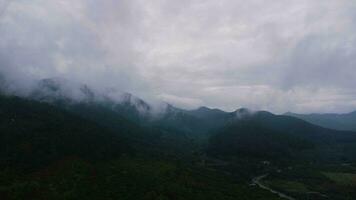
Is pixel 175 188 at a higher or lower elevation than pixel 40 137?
lower

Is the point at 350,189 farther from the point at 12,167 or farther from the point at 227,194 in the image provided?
the point at 12,167

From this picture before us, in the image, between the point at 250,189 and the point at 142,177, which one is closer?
the point at 142,177

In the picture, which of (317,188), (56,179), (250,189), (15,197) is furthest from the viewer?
(317,188)

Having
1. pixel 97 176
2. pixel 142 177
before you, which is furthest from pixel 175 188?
pixel 97 176

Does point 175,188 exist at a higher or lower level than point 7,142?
lower

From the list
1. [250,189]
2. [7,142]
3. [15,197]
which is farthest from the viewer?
[250,189]

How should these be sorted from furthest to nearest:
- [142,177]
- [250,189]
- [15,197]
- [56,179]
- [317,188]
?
[317,188]
[250,189]
[142,177]
[56,179]
[15,197]

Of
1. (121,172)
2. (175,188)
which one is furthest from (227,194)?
(121,172)

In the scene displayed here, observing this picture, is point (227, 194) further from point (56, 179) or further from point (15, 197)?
point (15, 197)

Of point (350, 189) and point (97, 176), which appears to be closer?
point (97, 176)
